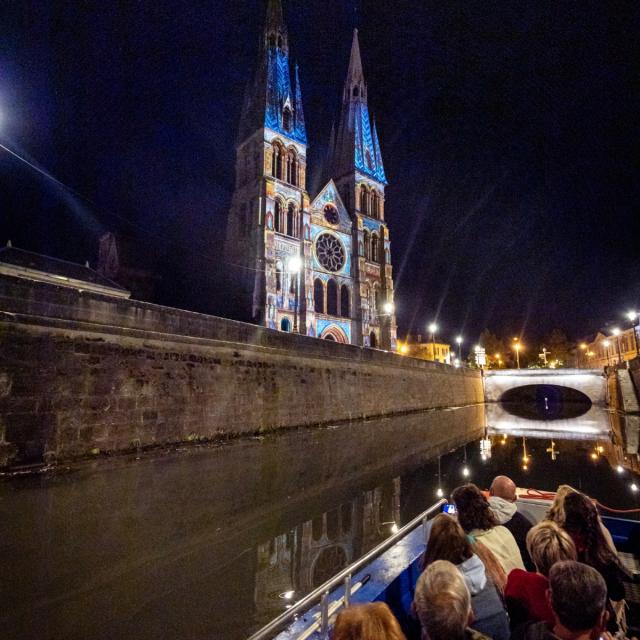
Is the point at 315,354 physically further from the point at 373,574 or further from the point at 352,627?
the point at 352,627

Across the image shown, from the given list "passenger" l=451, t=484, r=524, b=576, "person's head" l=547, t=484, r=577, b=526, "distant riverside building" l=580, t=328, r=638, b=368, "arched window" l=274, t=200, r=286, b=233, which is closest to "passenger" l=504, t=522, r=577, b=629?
"passenger" l=451, t=484, r=524, b=576

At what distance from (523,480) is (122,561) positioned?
888 centimetres

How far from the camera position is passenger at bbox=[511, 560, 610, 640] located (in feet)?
5.95

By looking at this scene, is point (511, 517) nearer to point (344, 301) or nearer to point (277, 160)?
point (344, 301)

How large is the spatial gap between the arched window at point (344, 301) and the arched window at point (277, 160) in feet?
40.9

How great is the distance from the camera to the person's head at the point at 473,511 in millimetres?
2967

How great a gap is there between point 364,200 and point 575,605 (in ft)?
162

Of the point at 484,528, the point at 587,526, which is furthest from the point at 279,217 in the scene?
the point at 587,526

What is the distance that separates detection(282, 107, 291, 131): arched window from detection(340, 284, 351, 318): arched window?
16760 mm

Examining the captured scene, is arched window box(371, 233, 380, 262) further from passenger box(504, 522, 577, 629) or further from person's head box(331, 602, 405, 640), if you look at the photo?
person's head box(331, 602, 405, 640)

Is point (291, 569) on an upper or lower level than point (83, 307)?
lower

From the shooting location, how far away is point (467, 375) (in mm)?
40281

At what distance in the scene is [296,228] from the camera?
3988 centimetres

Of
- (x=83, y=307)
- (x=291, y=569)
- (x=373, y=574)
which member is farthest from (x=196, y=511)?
(x=83, y=307)
